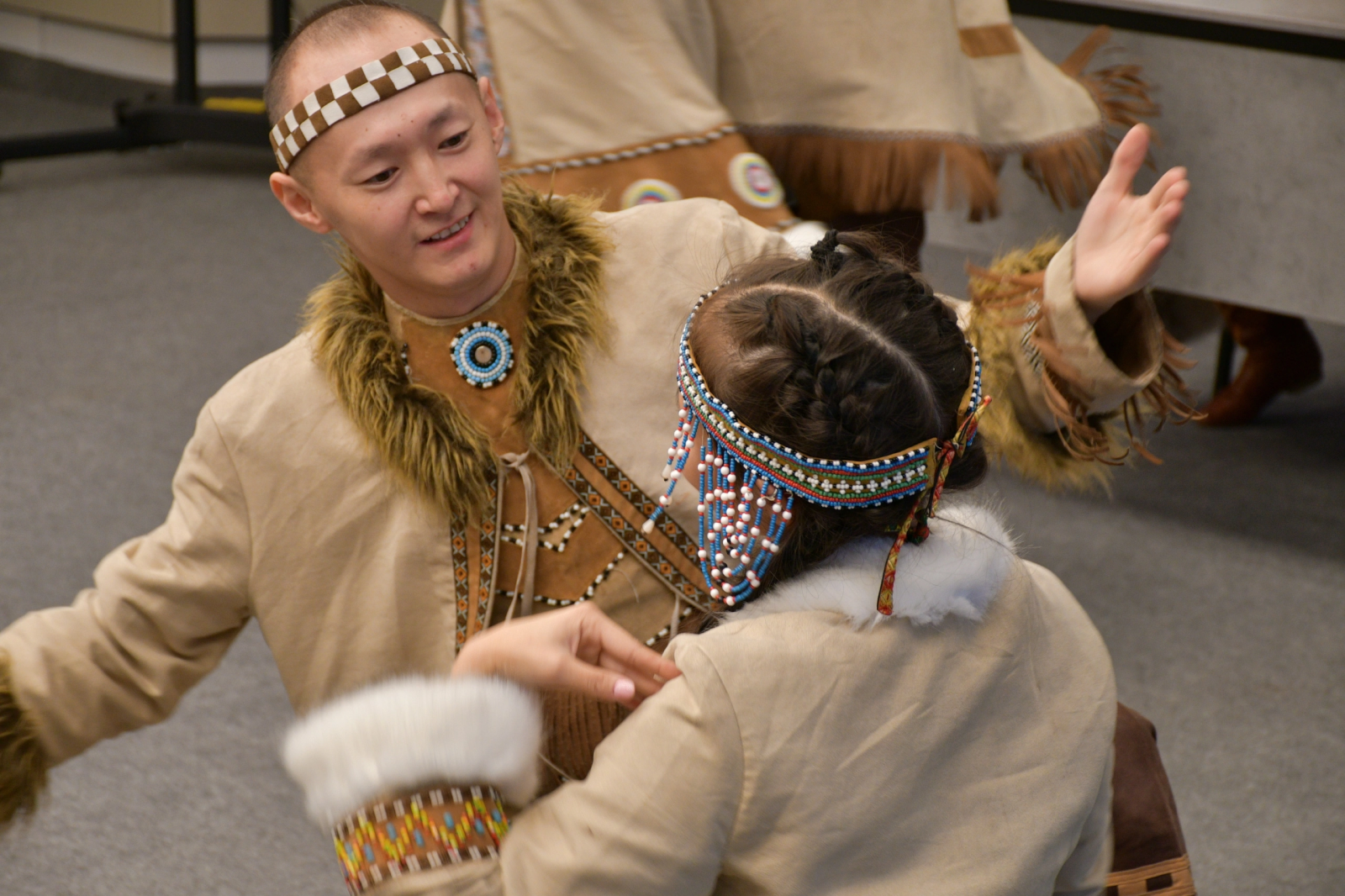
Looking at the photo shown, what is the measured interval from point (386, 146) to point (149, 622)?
49cm

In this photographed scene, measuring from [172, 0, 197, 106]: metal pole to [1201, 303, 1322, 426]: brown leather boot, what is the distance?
323 centimetres

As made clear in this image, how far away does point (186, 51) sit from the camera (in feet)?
15.4

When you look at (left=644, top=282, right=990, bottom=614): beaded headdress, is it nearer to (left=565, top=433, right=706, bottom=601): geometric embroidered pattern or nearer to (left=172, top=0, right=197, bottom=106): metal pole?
(left=565, top=433, right=706, bottom=601): geometric embroidered pattern

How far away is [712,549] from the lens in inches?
42.6

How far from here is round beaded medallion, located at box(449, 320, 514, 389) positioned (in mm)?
1405

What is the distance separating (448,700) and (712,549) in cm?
22

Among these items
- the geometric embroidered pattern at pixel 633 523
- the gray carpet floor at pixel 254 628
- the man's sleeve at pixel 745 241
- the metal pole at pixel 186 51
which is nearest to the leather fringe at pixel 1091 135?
the gray carpet floor at pixel 254 628

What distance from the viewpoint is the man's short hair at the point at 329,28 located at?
1.33 metres

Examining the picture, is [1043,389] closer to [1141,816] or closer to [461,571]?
[1141,816]

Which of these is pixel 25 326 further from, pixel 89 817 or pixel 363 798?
pixel 363 798

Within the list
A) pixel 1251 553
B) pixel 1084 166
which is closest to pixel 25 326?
pixel 1084 166

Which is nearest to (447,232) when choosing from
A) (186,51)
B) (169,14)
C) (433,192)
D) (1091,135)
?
(433,192)

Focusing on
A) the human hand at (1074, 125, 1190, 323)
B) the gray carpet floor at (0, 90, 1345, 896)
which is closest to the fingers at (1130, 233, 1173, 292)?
the human hand at (1074, 125, 1190, 323)

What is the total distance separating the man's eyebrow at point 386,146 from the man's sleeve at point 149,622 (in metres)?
0.28
